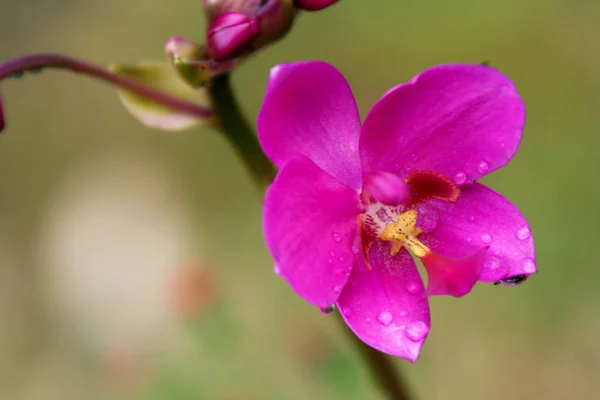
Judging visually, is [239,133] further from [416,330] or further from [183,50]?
[416,330]

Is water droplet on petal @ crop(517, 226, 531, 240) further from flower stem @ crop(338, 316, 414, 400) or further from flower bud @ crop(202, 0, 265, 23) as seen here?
flower bud @ crop(202, 0, 265, 23)

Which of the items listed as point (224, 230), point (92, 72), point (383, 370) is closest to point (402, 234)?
point (383, 370)

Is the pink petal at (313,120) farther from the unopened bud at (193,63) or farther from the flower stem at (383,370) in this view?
the flower stem at (383,370)

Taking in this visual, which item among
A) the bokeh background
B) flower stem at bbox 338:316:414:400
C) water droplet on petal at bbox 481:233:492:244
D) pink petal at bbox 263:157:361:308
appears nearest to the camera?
pink petal at bbox 263:157:361:308

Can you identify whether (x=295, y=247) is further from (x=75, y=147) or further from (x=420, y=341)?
(x=75, y=147)

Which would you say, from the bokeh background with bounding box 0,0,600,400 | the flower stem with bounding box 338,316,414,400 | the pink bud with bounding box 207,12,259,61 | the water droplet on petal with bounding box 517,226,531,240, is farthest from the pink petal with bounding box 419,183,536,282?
the bokeh background with bounding box 0,0,600,400

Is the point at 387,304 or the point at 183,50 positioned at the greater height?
the point at 183,50
